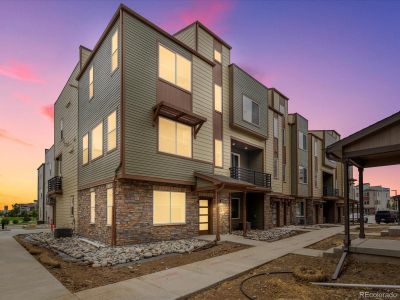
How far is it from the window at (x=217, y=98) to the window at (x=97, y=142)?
7446mm

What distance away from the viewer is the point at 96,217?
16.7 meters

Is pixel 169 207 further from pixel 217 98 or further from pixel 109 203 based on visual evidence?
pixel 217 98

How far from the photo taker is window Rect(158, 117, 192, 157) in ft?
51.9

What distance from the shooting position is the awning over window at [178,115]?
15125mm

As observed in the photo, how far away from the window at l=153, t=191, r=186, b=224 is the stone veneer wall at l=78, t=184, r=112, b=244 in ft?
7.71

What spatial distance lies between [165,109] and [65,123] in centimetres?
1356

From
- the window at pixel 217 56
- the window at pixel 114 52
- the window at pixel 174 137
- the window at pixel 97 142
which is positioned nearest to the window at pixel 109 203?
the window at pixel 97 142

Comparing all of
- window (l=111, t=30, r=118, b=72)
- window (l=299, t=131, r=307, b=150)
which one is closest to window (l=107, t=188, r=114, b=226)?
window (l=111, t=30, r=118, b=72)

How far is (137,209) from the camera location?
14.3 meters

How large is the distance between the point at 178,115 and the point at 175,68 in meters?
2.88

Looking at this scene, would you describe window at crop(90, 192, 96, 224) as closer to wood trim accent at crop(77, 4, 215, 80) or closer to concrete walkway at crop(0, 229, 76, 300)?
concrete walkway at crop(0, 229, 76, 300)

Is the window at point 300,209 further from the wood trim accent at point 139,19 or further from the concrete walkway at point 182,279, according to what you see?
the concrete walkway at point 182,279

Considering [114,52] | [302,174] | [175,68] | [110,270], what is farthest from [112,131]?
[302,174]

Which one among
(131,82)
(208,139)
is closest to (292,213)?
(208,139)
